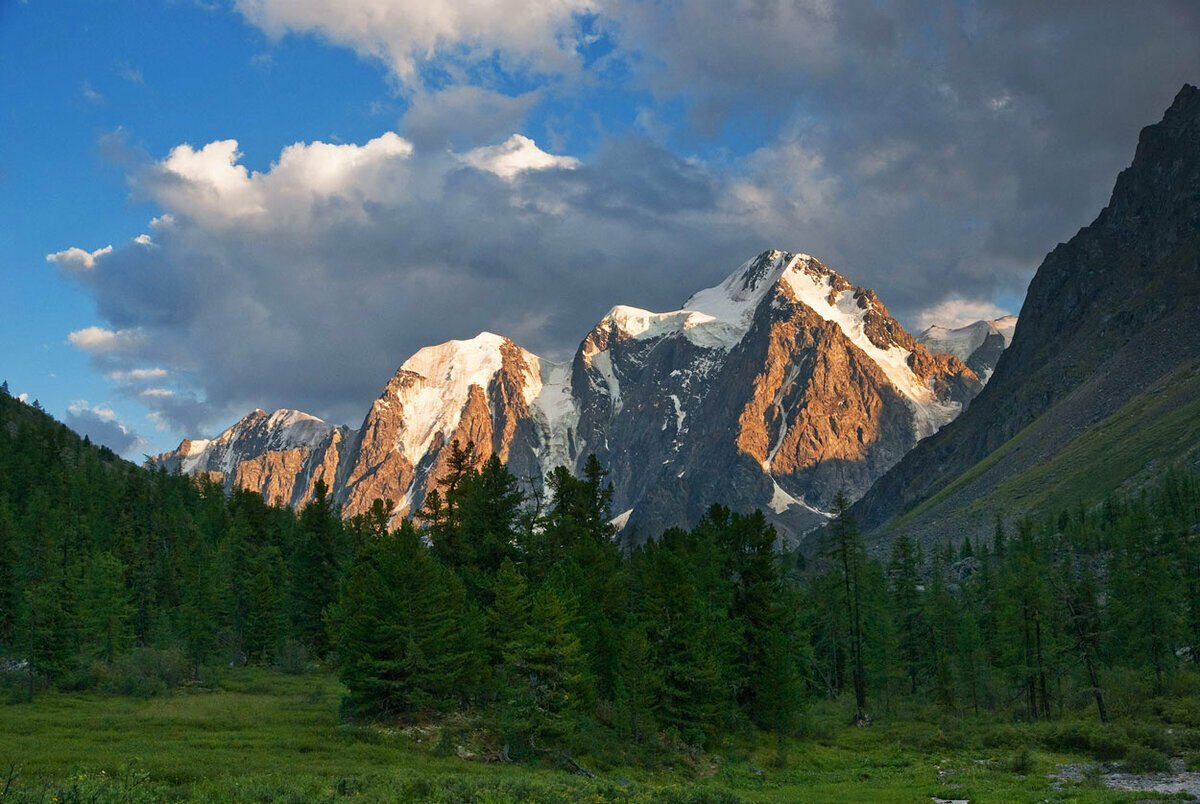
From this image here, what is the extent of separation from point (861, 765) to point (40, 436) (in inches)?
6112

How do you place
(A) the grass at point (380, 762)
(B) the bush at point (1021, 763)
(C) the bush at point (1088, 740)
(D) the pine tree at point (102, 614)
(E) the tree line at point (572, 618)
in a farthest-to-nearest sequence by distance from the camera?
(D) the pine tree at point (102, 614), (C) the bush at point (1088, 740), (E) the tree line at point (572, 618), (B) the bush at point (1021, 763), (A) the grass at point (380, 762)

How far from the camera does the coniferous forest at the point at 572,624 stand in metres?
47.5

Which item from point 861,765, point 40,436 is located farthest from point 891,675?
point 40,436

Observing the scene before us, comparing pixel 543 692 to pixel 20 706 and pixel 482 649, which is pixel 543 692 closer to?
pixel 482 649

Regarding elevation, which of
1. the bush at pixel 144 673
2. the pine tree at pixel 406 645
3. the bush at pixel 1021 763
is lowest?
the bush at pixel 1021 763

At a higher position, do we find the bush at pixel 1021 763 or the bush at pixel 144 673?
the bush at pixel 144 673

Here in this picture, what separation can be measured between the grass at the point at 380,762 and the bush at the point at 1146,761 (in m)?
3.70

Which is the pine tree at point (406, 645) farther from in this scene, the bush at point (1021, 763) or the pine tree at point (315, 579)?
the pine tree at point (315, 579)

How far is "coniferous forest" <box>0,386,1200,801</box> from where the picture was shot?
156ft

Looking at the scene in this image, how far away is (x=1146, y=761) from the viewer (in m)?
45.1

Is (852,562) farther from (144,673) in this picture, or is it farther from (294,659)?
(144,673)

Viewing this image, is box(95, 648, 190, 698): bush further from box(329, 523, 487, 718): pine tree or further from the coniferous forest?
box(329, 523, 487, 718): pine tree

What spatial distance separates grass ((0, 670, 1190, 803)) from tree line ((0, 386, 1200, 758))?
10.7ft

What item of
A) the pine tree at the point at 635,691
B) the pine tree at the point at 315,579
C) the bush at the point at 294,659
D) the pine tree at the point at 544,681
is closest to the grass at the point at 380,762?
the pine tree at the point at 544,681
